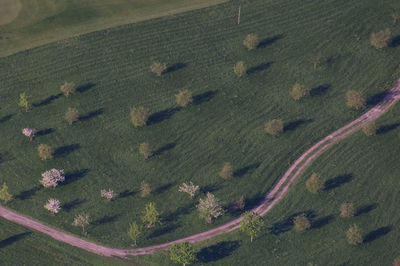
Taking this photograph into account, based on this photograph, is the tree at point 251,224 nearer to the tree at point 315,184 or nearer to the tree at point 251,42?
the tree at point 315,184

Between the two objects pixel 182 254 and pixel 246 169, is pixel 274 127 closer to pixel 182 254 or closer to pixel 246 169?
pixel 246 169

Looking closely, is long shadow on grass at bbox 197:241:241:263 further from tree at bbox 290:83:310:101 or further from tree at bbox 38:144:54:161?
tree at bbox 38:144:54:161

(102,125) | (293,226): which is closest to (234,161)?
(293,226)

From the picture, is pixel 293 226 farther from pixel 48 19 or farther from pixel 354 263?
pixel 48 19

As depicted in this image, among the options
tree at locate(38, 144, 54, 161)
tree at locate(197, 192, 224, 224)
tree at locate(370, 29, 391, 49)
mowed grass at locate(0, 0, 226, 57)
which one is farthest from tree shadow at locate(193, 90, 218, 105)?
tree at locate(370, 29, 391, 49)

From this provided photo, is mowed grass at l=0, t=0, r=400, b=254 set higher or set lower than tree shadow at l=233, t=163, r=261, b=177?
higher

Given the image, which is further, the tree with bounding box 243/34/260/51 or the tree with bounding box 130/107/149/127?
the tree with bounding box 243/34/260/51

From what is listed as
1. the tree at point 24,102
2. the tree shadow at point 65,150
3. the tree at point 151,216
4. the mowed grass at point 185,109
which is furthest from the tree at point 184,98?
the tree at point 24,102
